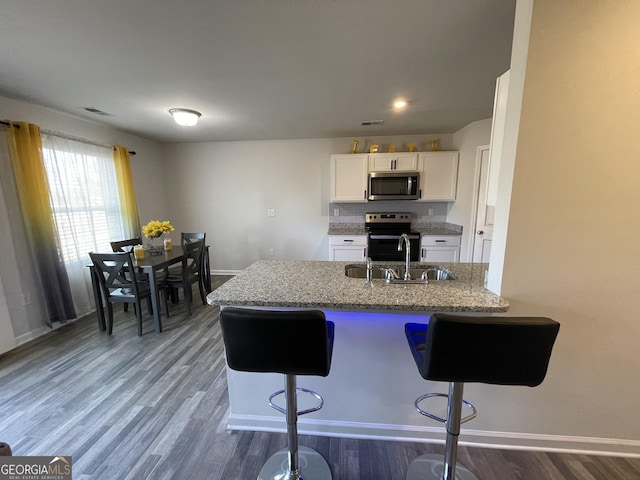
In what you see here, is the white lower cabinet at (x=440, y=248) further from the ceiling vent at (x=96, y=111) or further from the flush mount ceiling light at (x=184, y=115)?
the ceiling vent at (x=96, y=111)

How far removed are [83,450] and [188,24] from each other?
2461 millimetres

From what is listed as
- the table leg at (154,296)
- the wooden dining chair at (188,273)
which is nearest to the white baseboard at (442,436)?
the table leg at (154,296)

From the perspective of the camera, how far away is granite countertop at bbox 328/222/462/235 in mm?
3816

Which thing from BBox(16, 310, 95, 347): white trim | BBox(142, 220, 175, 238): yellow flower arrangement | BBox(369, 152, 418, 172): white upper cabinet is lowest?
BBox(16, 310, 95, 347): white trim

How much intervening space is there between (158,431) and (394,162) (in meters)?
3.86

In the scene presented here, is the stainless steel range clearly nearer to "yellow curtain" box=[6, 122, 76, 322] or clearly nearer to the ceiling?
the ceiling

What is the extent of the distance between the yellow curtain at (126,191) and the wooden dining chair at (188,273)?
1062mm

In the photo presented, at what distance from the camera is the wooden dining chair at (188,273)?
304cm

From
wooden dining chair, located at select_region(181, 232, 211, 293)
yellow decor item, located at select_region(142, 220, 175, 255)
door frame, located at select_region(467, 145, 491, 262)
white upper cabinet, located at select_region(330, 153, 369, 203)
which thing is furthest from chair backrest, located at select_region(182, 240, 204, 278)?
door frame, located at select_region(467, 145, 491, 262)

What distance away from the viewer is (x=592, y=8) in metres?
1.04

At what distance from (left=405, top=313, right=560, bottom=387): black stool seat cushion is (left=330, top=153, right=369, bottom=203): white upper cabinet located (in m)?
3.19

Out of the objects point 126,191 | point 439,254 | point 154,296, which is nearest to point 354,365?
point 154,296

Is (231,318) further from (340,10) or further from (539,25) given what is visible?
(539,25)

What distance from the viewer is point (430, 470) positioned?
1.34 metres
